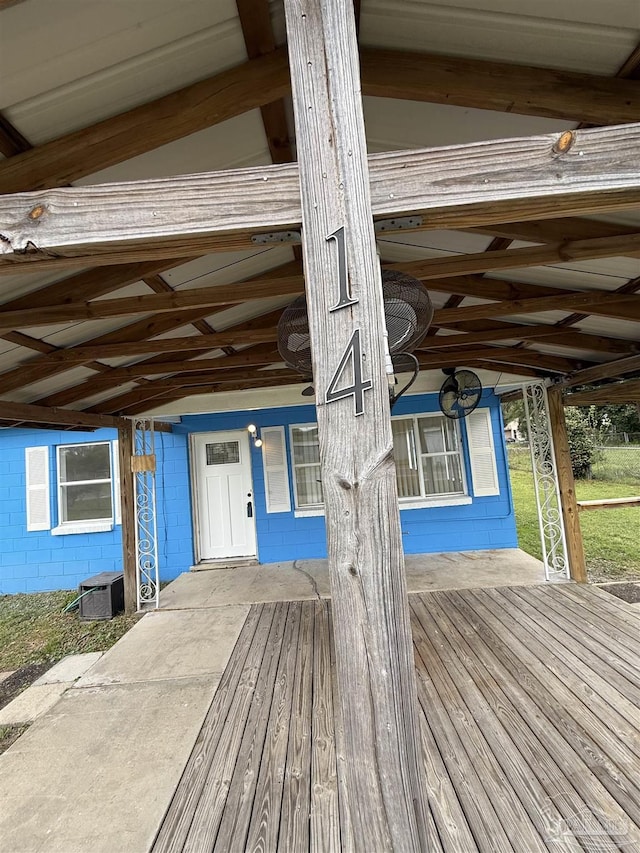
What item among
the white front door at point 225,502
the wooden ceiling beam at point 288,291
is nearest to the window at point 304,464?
the white front door at point 225,502

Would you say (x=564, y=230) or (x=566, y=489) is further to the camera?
(x=566, y=489)

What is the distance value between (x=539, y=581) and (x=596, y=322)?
2766mm

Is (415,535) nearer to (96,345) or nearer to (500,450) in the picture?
(500,450)

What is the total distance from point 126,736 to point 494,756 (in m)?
2.07

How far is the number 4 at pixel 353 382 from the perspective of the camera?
0.78 m

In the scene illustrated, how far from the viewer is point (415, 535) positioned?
5.89 meters

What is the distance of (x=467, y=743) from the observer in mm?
2041

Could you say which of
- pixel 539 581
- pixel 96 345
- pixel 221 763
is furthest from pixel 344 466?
pixel 539 581

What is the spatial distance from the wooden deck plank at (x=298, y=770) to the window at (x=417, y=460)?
3212 mm

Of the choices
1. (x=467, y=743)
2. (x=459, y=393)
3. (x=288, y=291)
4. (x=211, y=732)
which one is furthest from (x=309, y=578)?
(x=288, y=291)

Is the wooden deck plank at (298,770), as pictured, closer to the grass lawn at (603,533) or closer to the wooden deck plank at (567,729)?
the wooden deck plank at (567,729)

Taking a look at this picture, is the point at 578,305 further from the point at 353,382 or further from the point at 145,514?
the point at 145,514

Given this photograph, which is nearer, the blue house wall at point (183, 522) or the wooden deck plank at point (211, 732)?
the wooden deck plank at point (211, 732)

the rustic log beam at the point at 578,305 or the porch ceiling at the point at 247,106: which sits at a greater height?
the porch ceiling at the point at 247,106
